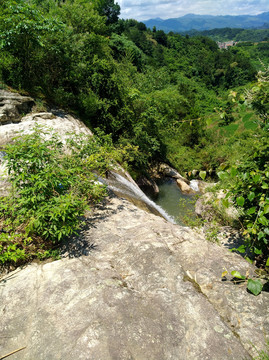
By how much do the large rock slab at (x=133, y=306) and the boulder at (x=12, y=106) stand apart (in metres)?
7.51

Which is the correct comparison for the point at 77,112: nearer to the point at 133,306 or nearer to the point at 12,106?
the point at 12,106

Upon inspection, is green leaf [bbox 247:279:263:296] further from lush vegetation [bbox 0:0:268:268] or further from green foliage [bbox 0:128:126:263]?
green foliage [bbox 0:128:126:263]

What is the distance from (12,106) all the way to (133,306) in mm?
9673

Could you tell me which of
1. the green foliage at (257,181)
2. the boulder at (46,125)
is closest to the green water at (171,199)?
the boulder at (46,125)

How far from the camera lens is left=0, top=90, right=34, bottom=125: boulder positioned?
974cm

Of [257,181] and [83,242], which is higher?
[257,181]

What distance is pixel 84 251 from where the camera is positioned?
4352 millimetres

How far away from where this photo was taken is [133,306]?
319 cm

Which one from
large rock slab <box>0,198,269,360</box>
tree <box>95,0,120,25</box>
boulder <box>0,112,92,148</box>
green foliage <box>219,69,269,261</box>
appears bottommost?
large rock slab <box>0,198,269,360</box>

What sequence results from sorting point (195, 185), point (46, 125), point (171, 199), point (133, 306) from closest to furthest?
point (133, 306) < point (46, 125) < point (171, 199) < point (195, 185)

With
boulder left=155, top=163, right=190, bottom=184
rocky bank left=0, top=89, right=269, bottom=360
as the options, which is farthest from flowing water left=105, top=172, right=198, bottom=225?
rocky bank left=0, top=89, right=269, bottom=360

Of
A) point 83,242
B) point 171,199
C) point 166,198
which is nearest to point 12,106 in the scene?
point 83,242

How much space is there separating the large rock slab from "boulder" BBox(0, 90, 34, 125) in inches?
296

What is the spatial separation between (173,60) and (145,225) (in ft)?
265
